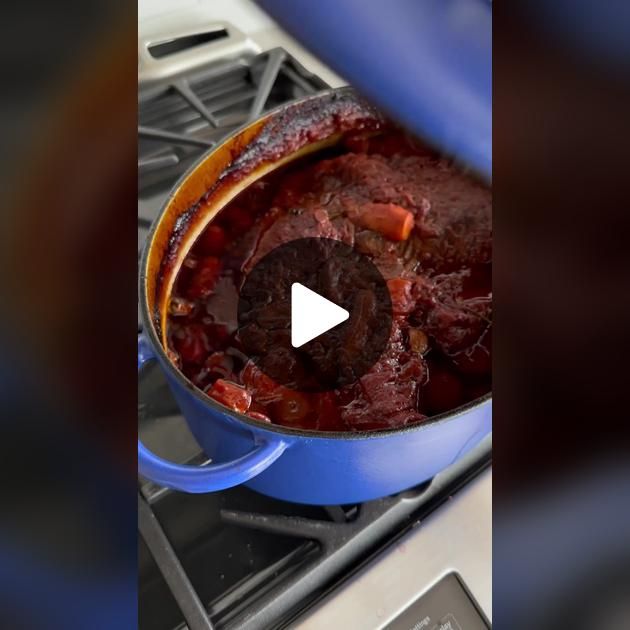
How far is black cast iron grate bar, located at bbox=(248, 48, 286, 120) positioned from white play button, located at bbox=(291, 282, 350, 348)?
0.31m

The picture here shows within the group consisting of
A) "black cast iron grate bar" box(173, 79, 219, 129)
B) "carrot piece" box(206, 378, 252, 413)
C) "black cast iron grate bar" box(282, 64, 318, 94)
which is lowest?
"carrot piece" box(206, 378, 252, 413)

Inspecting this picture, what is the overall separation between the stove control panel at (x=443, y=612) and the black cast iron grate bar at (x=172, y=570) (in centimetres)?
13

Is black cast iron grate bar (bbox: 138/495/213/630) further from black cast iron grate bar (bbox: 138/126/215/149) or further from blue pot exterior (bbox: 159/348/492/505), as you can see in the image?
Answer: black cast iron grate bar (bbox: 138/126/215/149)

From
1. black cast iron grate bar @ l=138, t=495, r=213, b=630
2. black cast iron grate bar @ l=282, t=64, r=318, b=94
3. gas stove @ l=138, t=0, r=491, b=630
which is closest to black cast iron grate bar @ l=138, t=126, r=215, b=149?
black cast iron grate bar @ l=282, t=64, r=318, b=94

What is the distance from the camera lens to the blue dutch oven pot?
382mm

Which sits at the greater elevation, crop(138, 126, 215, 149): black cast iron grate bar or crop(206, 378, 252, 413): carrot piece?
crop(138, 126, 215, 149): black cast iron grate bar

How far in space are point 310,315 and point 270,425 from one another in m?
0.11

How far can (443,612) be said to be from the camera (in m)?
0.46

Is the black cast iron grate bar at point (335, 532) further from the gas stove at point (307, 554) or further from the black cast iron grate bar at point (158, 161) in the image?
the black cast iron grate bar at point (158, 161)

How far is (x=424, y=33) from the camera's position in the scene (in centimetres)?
63

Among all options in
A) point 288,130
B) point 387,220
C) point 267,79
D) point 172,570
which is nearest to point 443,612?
point 172,570
